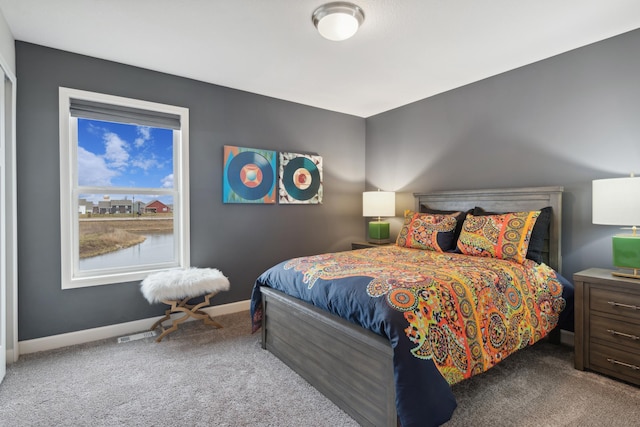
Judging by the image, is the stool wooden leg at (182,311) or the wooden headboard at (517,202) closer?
the wooden headboard at (517,202)

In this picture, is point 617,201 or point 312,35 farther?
point 312,35

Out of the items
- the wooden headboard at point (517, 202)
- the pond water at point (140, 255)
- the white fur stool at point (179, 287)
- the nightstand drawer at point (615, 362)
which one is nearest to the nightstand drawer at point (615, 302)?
the nightstand drawer at point (615, 362)

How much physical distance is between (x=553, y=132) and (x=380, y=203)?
189cm

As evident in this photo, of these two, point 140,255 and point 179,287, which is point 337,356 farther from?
point 140,255

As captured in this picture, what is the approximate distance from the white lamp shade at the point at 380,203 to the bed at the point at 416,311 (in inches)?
41.8

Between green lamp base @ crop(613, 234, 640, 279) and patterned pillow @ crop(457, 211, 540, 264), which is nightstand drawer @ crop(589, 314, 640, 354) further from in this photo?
patterned pillow @ crop(457, 211, 540, 264)

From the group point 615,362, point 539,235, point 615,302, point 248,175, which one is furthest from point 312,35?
point 615,362

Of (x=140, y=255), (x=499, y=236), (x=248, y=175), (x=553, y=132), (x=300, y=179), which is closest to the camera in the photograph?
(x=499, y=236)

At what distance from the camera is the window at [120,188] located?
2887 millimetres

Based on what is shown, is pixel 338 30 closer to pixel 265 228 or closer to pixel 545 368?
pixel 265 228

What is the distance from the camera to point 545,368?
2391mm

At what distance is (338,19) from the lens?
2.19 meters

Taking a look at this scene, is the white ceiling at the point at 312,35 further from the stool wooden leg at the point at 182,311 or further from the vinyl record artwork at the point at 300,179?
the stool wooden leg at the point at 182,311

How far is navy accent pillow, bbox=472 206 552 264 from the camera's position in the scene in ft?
8.86
